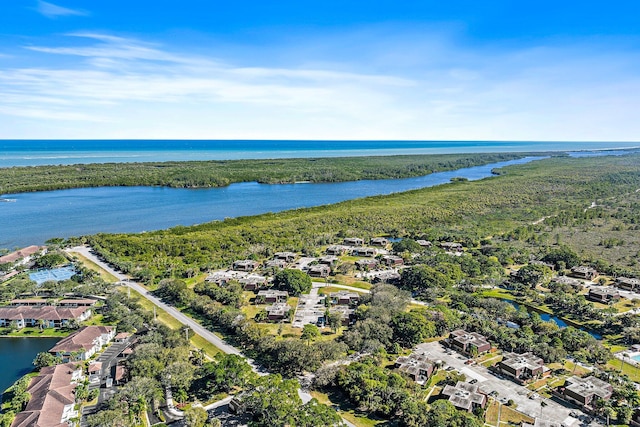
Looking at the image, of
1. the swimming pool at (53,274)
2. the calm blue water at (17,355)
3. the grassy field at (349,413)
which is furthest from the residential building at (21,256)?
the grassy field at (349,413)

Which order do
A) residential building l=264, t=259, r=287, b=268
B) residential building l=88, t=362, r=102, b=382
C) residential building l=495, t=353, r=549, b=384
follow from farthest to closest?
1. residential building l=264, t=259, r=287, b=268
2. residential building l=495, t=353, r=549, b=384
3. residential building l=88, t=362, r=102, b=382

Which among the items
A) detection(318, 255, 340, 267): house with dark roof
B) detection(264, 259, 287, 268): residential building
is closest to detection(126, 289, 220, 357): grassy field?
detection(264, 259, 287, 268): residential building

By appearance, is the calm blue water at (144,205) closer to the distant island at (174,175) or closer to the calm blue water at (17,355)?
the distant island at (174,175)

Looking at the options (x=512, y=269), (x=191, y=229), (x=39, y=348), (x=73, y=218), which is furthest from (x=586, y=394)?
(x=73, y=218)

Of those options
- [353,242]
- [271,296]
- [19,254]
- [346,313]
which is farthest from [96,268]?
[353,242]

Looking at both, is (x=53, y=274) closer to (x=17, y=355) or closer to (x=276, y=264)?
(x=17, y=355)

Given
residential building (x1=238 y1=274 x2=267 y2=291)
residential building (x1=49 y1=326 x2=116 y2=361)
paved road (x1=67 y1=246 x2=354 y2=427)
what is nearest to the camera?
residential building (x1=49 y1=326 x2=116 y2=361)

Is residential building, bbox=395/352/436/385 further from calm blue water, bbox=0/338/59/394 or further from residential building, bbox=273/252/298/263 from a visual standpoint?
calm blue water, bbox=0/338/59/394
